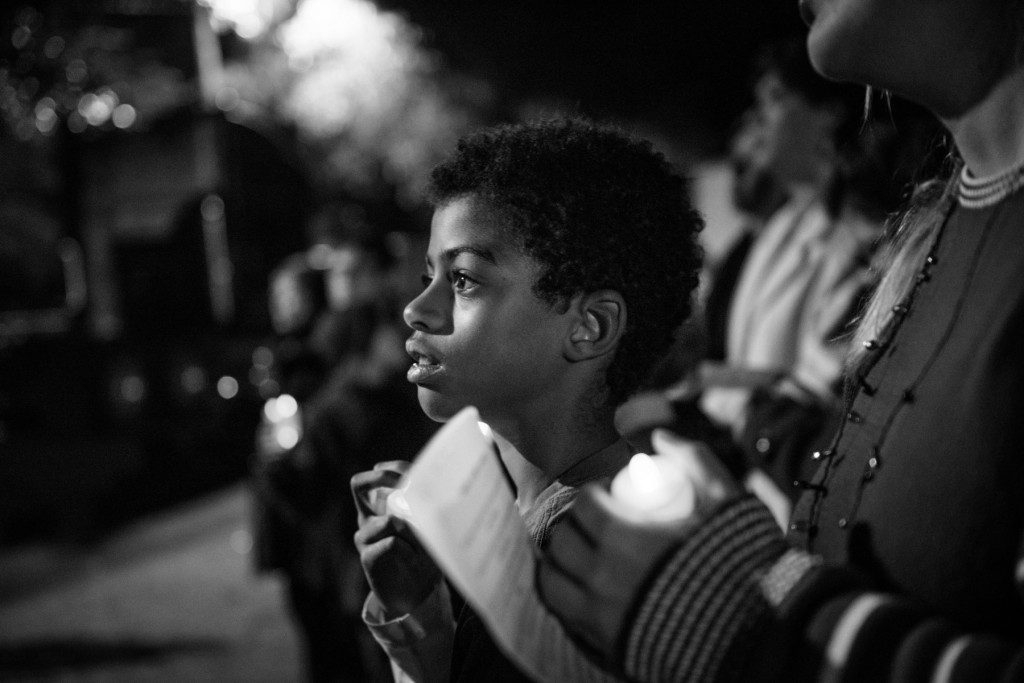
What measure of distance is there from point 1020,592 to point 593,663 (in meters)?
0.42

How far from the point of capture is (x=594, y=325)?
1.29m

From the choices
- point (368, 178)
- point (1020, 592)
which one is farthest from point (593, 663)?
point (368, 178)

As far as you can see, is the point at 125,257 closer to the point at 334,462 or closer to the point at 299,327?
the point at 299,327

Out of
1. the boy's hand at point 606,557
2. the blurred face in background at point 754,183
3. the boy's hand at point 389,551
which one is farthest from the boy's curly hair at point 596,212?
the blurred face in background at point 754,183

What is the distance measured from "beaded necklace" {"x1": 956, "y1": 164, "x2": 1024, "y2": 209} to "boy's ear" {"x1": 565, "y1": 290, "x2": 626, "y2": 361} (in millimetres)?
491

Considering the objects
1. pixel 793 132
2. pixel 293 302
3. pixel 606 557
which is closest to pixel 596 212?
pixel 606 557

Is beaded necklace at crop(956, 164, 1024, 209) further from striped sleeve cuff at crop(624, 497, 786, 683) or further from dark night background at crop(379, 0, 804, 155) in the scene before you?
dark night background at crop(379, 0, 804, 155)

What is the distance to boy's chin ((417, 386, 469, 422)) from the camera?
Answer: 1.25 meters

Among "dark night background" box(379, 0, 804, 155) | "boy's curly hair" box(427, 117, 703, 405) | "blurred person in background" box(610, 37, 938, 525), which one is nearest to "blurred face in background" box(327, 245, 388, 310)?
"blurred person in background" box(610, 37, 938, 525)

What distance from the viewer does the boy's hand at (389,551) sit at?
3.68 ft

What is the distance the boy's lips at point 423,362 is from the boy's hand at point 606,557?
0.44 meters

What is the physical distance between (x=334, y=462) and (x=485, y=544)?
2.76 meters

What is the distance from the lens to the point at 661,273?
1.35m

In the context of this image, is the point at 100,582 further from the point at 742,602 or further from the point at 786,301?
the point at 742,602
